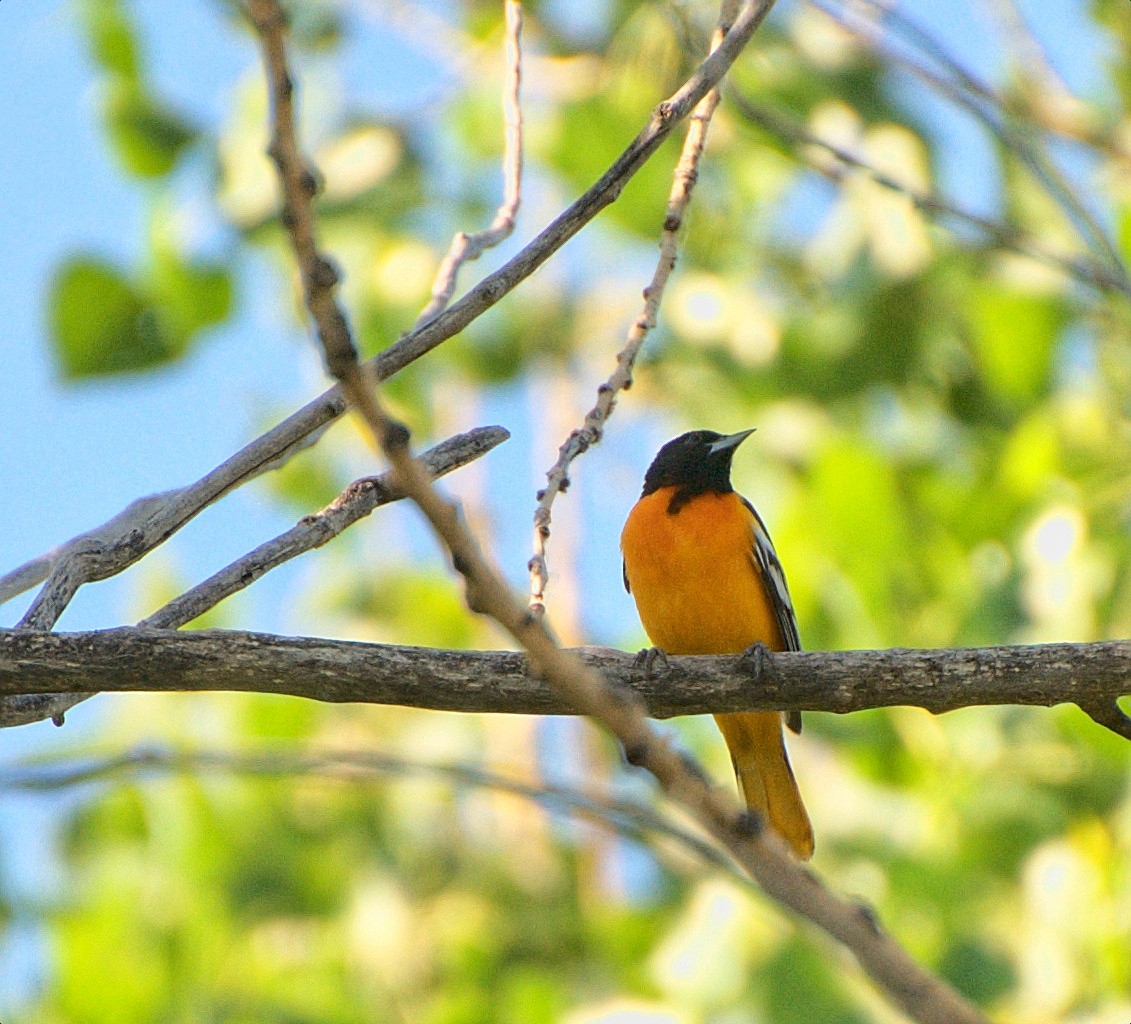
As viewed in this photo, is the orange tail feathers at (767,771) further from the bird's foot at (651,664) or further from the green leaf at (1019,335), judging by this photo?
the green leaf at (1019,335)

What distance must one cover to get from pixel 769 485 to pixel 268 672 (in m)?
6.52

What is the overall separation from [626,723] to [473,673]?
1623 millimetres

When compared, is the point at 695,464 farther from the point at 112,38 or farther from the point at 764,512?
the point at 112,38

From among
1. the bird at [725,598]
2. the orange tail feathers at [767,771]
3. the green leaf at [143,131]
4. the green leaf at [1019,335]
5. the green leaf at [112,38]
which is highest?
the green leaf at [112,38]

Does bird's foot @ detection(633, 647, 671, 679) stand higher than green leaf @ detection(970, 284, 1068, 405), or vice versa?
green leaf @ detection(970, 284, 1068, 405)

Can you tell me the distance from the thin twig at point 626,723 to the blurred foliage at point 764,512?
16.2 ft

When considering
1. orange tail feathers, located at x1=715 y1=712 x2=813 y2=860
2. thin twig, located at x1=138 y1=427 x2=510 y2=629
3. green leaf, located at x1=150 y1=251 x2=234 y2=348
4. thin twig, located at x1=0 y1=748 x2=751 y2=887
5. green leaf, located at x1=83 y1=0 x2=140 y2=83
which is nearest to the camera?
thin twig, located at x1=138 y1=427 x2=510 y2=629

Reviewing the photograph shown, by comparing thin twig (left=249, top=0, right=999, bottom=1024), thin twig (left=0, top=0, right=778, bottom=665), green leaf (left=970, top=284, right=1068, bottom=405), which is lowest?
thin twig (left=249, top=0, right=999, bottom=1024)

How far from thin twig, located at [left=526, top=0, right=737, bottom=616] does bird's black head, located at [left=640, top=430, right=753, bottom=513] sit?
95.0 inches

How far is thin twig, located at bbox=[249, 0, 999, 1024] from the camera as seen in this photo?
1.15 meters

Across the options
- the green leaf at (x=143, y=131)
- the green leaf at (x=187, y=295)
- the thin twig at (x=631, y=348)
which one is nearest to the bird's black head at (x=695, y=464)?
the thin twig at (x=631, y=348)

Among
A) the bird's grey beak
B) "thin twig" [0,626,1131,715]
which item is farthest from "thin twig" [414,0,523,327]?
the bird's grey beak

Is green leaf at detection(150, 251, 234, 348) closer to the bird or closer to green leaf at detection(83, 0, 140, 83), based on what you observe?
green leaf at detection(83, 0, 140, 83)

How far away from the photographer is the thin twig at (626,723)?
45.3 inches
